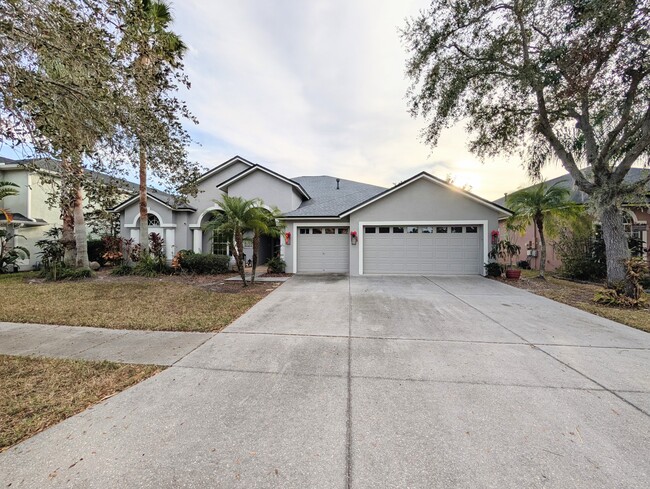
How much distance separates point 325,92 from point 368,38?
293 cm

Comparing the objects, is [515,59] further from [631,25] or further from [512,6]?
[631,25]

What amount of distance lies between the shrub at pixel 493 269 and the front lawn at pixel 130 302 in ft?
30.4

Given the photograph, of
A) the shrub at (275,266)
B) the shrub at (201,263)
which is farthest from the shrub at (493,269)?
the shrub at (201,263)

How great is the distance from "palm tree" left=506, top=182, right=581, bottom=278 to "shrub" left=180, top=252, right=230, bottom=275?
13.8m

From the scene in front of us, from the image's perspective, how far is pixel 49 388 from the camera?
11.0 ft

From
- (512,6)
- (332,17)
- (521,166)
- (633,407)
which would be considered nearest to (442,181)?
(521,166)

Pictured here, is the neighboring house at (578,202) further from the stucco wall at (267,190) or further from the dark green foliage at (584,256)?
the stucco wall at (267,190)

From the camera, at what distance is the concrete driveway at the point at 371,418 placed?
2.13 m

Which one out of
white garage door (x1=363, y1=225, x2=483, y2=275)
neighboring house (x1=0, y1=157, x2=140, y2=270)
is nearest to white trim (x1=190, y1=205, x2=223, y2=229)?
neighboring house (x1=0, y1=157, x2=140, y2=270)

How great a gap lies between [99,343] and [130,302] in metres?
3.46

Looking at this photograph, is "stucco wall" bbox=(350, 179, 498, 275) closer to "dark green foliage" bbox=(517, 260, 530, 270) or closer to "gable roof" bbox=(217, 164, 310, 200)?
"gable roof" bbox=(217, 164, 310, 200)

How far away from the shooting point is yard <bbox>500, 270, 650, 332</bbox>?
640 centimetres

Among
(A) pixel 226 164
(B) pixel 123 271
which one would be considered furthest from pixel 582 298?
(A) pixel 226 164

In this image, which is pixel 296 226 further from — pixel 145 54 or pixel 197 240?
pixel 145 54
